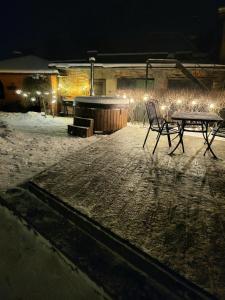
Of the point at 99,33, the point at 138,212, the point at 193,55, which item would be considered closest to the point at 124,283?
the point at 138,212

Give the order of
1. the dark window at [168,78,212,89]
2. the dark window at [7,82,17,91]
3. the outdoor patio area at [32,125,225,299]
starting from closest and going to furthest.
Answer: the outdoor patio area at [32,125,225,299] → the dark window at [168,78,212,89] → the dark window at [7,82,17,91]

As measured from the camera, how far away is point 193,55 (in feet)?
44.6

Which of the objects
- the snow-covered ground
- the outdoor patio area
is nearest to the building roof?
the snow-covered ground

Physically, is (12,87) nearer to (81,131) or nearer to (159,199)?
(81,131)

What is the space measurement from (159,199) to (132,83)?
433 inches

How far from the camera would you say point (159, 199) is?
141 inches

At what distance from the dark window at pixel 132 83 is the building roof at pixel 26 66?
3.85 m

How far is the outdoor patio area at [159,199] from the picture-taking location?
2.42m

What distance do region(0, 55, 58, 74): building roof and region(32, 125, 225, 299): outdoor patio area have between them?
35.1 ft

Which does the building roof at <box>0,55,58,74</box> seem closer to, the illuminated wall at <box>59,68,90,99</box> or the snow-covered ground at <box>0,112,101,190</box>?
the illuminated wall at <box>59,68,90,99</box>

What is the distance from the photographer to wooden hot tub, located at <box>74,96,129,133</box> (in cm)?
877

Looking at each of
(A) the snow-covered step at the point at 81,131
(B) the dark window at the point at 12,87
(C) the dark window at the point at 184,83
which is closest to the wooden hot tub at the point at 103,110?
(A) the snow-covered step at the point at 81,131

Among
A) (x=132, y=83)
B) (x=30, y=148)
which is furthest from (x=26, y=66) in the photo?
(x=30, y=148)

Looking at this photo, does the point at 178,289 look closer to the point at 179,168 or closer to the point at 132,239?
the point at 132,239
